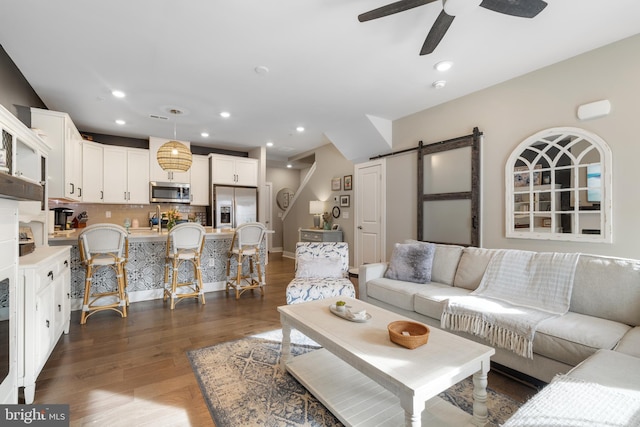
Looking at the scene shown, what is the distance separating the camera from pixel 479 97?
3.63 metres

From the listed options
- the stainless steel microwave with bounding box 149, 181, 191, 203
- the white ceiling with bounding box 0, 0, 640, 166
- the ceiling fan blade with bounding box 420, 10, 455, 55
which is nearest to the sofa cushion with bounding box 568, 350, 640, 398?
the ceiling fan blade with bounding box 420, 10, 455, 55

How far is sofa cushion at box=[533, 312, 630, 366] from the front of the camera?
172 centimetres

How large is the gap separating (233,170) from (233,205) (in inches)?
29.6

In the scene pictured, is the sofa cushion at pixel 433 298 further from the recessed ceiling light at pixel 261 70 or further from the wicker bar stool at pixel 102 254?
the wicker bar stool at pixel 102 254

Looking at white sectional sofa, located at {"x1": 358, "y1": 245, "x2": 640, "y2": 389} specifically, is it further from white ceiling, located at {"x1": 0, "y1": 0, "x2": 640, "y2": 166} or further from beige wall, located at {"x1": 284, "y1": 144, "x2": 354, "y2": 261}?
beige wall, located at {"x1": 284, "y1": 144, "x2": 354, "y2": 261}

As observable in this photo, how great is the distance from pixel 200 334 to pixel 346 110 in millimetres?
3387

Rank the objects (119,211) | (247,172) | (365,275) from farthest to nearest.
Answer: (247,172)
(119,211)
(365,275)

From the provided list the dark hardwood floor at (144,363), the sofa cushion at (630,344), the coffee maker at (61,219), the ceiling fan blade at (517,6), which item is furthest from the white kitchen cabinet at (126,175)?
the sofa cushion at (630,344)

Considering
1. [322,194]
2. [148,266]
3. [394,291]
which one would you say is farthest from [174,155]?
[394,291]

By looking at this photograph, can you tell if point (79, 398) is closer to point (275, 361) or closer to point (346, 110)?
point (275, 361)

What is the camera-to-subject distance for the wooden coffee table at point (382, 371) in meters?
1.30

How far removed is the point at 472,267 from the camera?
2.89 meters

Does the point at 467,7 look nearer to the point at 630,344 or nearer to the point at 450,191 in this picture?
the point at 630,344

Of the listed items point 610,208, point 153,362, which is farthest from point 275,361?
point 610,208
